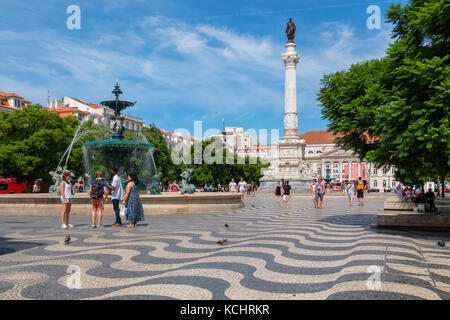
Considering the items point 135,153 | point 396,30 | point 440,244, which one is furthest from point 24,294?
point 135,153

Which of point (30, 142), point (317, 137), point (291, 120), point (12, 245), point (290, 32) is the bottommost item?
point (12, 245)

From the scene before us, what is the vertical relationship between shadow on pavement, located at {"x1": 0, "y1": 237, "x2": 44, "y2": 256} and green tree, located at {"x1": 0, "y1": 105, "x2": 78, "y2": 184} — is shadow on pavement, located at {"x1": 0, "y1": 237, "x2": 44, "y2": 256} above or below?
below

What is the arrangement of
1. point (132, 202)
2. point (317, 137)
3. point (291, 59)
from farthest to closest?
point (317, 137), point (291, 59), point (132, 202)

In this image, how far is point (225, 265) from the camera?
560 cm

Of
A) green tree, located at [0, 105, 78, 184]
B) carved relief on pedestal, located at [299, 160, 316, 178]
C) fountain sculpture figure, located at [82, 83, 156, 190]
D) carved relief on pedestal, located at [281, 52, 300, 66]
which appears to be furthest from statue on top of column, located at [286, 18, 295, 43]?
fountain sculpture figure, located at [82, 83, 156, 190]

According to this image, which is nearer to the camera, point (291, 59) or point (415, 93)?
point (415, 93)

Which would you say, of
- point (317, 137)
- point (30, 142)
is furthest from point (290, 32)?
point (317, 137)

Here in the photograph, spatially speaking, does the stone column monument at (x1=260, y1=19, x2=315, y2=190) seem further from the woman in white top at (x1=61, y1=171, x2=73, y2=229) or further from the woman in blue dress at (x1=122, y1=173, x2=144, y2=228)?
the woman in white top at (x1=61, y1=171, x2=73, y2=229)

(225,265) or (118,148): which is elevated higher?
(118,148)

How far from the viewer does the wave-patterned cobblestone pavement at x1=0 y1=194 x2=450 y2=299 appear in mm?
4250

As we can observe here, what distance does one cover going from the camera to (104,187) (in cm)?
1055

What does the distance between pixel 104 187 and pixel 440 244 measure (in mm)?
8422

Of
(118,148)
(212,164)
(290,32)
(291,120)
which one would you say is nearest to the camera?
(118,148)

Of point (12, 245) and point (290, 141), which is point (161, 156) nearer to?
point (290, 141)
